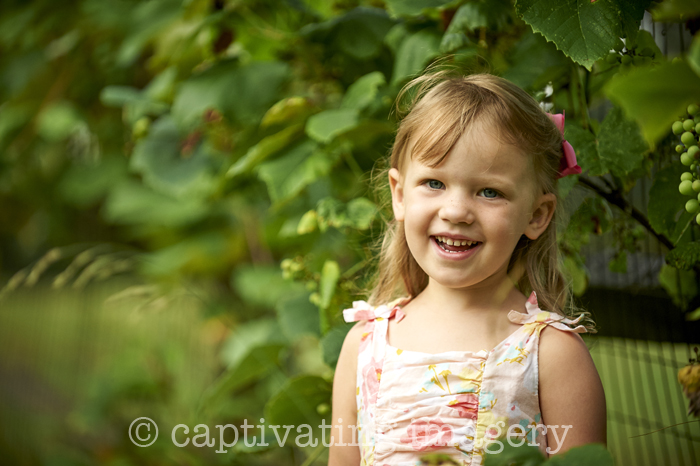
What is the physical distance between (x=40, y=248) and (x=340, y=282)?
8.12 feet

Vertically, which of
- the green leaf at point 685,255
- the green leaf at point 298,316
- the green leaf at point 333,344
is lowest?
the green leaf at point 298,316

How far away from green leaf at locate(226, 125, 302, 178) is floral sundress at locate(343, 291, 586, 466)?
2.04 ft

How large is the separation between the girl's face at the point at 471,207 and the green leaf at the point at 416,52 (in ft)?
1.32

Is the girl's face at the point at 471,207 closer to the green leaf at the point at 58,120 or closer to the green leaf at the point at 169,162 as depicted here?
the green leaf at the point at 169,162

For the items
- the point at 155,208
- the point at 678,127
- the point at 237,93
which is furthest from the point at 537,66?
the point at 155,208

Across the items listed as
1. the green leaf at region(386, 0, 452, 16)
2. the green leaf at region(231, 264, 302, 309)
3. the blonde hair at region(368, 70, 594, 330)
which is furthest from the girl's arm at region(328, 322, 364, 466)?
the green leaf at region(231, 264, 302, 309)

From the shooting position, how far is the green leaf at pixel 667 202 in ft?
2.96

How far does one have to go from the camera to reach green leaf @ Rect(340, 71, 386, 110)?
1.20m

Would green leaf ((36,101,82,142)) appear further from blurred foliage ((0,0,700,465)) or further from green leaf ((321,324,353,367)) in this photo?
green leaf ((321,324,353,367))

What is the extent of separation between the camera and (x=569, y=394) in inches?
29.1

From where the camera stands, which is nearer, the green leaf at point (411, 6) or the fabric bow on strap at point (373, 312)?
the fabric bow on strap at point (373, 312)

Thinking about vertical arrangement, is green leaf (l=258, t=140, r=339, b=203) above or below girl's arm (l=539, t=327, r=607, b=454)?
above

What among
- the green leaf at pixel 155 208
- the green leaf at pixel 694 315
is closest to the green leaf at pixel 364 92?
the green leaf at pixel 694 315

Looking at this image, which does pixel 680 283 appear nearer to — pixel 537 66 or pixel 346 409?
pixel 537 66
